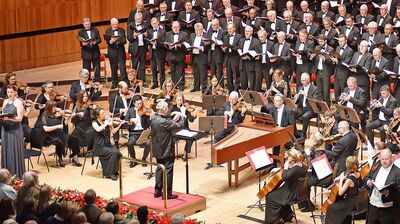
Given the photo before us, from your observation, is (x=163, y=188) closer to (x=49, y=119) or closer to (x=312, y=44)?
(x=49, y=119)

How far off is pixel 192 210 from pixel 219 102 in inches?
116

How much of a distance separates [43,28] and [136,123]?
692 centimetres

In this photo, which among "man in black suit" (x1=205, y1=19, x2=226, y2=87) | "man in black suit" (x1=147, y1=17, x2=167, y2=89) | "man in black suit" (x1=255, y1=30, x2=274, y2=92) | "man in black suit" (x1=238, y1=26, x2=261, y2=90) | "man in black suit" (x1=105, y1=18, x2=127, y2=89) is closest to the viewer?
"man in black suit" (x1=255, y1=30, x2=274, y2=92)

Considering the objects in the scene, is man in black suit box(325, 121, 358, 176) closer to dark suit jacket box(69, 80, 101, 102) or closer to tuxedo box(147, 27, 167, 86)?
dark suit jacket box(69, 80, 101, 102)

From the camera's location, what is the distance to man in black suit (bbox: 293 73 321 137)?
1459 centimetres

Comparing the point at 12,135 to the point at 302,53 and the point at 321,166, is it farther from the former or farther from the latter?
the point at 302,53

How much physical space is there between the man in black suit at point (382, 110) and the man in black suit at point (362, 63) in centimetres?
118

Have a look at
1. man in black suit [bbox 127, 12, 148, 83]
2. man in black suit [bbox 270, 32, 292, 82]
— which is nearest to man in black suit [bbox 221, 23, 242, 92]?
man in black suit [bbox 270, 32, 292, 82]

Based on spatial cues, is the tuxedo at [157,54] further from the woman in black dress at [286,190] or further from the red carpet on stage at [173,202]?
the woman in black dress at [286,190]

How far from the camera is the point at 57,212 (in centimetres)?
894

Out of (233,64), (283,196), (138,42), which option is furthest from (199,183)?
(138,42)

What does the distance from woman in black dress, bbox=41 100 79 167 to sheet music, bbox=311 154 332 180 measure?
4426mm

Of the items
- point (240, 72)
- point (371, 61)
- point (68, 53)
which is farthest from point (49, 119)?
point (68, 53)

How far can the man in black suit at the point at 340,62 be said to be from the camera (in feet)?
50.4
